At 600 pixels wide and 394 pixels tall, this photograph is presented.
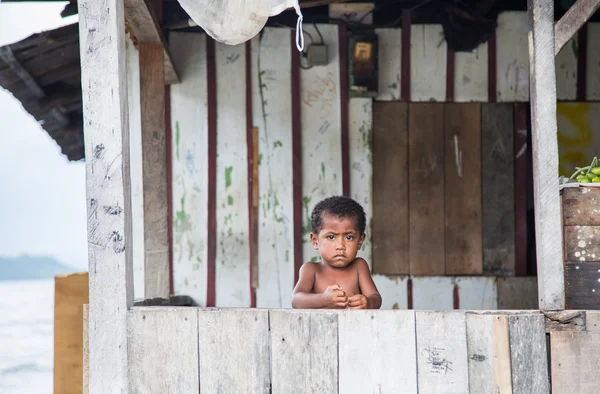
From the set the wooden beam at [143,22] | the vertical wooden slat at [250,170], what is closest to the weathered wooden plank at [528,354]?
the wooden beam at [143,22]

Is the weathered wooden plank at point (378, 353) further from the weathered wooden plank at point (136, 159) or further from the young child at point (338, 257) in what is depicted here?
the weathered wooden plank at point (136, 159)

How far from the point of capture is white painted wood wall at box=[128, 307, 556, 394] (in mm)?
3182

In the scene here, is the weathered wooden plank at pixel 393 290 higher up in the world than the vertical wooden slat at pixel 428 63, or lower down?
lower down

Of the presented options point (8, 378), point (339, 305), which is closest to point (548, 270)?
point (339, 305)

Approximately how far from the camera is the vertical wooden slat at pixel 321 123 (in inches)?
267

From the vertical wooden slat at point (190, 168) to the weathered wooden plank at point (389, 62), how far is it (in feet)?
5.29

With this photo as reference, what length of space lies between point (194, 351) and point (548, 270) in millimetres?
1631

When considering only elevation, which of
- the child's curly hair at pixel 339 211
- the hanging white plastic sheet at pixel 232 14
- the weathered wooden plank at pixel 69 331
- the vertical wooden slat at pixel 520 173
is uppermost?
the hanging white plastic sheet at pixel 232 14

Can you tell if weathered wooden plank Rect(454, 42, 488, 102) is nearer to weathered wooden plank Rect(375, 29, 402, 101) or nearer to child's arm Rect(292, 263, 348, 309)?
weathered wooden plank Rect(375, 29, 402, 101)

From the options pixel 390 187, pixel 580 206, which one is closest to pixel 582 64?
pixel 390 187

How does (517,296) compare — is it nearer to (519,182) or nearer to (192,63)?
(519,182)

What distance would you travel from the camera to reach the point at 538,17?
11.1ft

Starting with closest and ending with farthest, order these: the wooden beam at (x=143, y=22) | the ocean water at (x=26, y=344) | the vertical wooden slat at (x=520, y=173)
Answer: the wooden beam at (x=143, y=22) < the vertical wooden slat at (x=520, y=173) < the ocean water at (x=26, y=344)

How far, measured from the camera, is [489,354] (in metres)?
3.17
